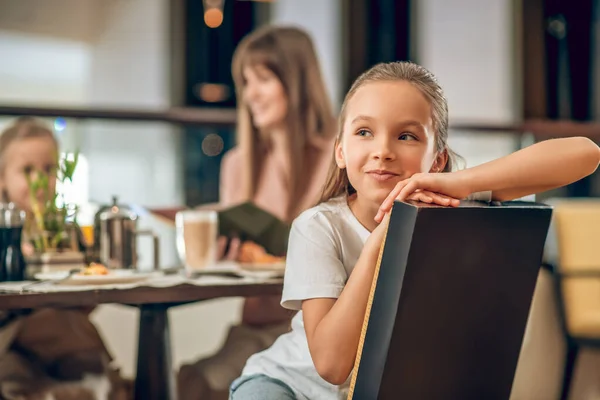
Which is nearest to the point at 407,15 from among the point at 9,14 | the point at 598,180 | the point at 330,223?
the point at 598,180

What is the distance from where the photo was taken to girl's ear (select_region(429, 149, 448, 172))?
48.3 inches

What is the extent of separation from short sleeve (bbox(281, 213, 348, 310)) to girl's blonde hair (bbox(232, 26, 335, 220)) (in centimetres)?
141

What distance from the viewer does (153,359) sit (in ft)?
5.41

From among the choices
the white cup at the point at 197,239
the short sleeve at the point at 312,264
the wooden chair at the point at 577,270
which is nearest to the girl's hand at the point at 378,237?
the short sleeve at the point at 312,264

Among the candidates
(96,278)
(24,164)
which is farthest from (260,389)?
(24,164)

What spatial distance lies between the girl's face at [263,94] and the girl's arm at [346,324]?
1.53 meters

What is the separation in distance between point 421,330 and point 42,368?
121 cm

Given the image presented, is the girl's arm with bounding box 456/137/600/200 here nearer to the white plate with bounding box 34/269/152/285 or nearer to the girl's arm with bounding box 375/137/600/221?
the girl's arm with bounding box 375/137/600/221

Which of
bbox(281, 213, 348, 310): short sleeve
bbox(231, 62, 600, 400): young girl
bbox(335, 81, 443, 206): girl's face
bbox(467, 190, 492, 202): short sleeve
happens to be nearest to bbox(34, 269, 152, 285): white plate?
bbox(231, 62, 600, 400): young girl

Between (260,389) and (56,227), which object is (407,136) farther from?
(56,227)

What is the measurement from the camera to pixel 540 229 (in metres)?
1.01

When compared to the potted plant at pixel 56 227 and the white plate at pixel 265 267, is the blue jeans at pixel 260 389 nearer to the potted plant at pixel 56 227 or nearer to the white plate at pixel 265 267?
the white plate at pixel 265 267

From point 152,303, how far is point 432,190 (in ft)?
2.45

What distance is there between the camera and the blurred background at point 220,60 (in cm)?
459
